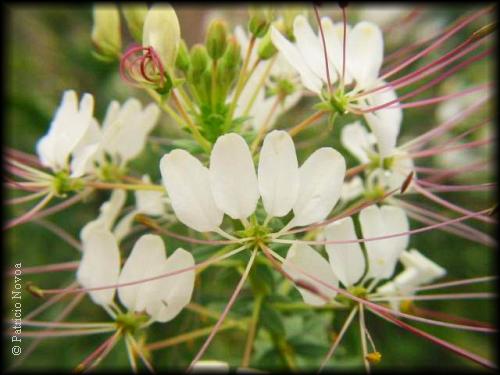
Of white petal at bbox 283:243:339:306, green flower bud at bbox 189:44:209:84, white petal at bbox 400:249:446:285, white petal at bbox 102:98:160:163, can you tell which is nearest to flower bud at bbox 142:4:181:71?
green flower bud at bbox 189:44:209:84

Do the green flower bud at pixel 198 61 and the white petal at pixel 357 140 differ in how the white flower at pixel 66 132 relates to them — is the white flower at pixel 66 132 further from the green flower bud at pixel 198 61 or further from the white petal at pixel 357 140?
the white petal at pixel 357 140

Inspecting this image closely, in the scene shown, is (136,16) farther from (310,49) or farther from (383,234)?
(383,234)

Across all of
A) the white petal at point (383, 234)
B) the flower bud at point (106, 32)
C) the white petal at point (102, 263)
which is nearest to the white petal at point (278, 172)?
the white petal at point (383, 234)

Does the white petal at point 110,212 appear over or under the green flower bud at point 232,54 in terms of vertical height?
under

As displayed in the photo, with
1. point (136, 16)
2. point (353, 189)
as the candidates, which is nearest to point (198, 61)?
point (136, 16)

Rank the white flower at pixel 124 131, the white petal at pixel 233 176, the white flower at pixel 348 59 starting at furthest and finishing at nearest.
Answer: the white flower at pixel 124 131 → the white flower at pixel 348 59 → the white petal at pixel 233 176

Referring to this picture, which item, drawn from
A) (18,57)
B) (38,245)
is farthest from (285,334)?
(18,57)

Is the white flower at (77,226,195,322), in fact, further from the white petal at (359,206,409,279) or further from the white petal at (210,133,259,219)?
the white petal at (359,206,409,279)

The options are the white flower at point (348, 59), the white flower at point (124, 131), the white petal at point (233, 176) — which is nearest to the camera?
the white petal at point (233, 176)
